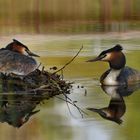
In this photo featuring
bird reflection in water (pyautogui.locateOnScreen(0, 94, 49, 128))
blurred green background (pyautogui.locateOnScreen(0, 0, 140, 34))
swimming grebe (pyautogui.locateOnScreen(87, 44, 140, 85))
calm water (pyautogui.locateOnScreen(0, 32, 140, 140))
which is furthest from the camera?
blurred green background (pyautogui.locateOnScreen(0, 0, 140, 34))

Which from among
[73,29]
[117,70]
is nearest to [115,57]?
[117,70]

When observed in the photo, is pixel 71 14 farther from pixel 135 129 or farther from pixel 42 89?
pixel 135 129

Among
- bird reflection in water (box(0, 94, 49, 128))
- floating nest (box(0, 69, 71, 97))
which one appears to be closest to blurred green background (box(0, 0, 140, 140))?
floating nest (box(0, 69, 71, 97))

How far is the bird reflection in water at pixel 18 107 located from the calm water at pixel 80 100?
0.06ft

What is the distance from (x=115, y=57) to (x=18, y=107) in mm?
765

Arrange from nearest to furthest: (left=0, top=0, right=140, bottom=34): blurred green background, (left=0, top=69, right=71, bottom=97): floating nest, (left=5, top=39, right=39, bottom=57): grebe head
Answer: (left=0, top=69, right=71, bottom=97): floating nest → (left=5, top=39, right=39, bottom=57): grebe head → (left=0, top=0, right=140, bottom=34): blurred green background

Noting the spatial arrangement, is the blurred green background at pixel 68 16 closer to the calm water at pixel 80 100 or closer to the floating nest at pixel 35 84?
the calm water at pixel 80 100

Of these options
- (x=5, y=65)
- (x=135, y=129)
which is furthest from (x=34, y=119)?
(x=5, y=65)

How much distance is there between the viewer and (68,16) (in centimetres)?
338

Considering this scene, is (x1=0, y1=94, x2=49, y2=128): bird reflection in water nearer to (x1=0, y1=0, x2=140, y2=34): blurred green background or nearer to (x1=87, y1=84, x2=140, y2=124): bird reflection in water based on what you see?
(x1=87, y1=84, x2=140, y2=124): bird reflection in water

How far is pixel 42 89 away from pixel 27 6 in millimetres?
701

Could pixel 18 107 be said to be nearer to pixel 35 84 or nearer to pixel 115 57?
pixel 35 84

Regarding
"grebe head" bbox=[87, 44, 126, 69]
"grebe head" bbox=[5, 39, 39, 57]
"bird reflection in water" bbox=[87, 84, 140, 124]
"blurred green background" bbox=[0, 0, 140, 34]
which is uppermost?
"blurred green background" bbox=[0, 0, 140, 34]

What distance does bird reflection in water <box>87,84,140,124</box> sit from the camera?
8.05ft
